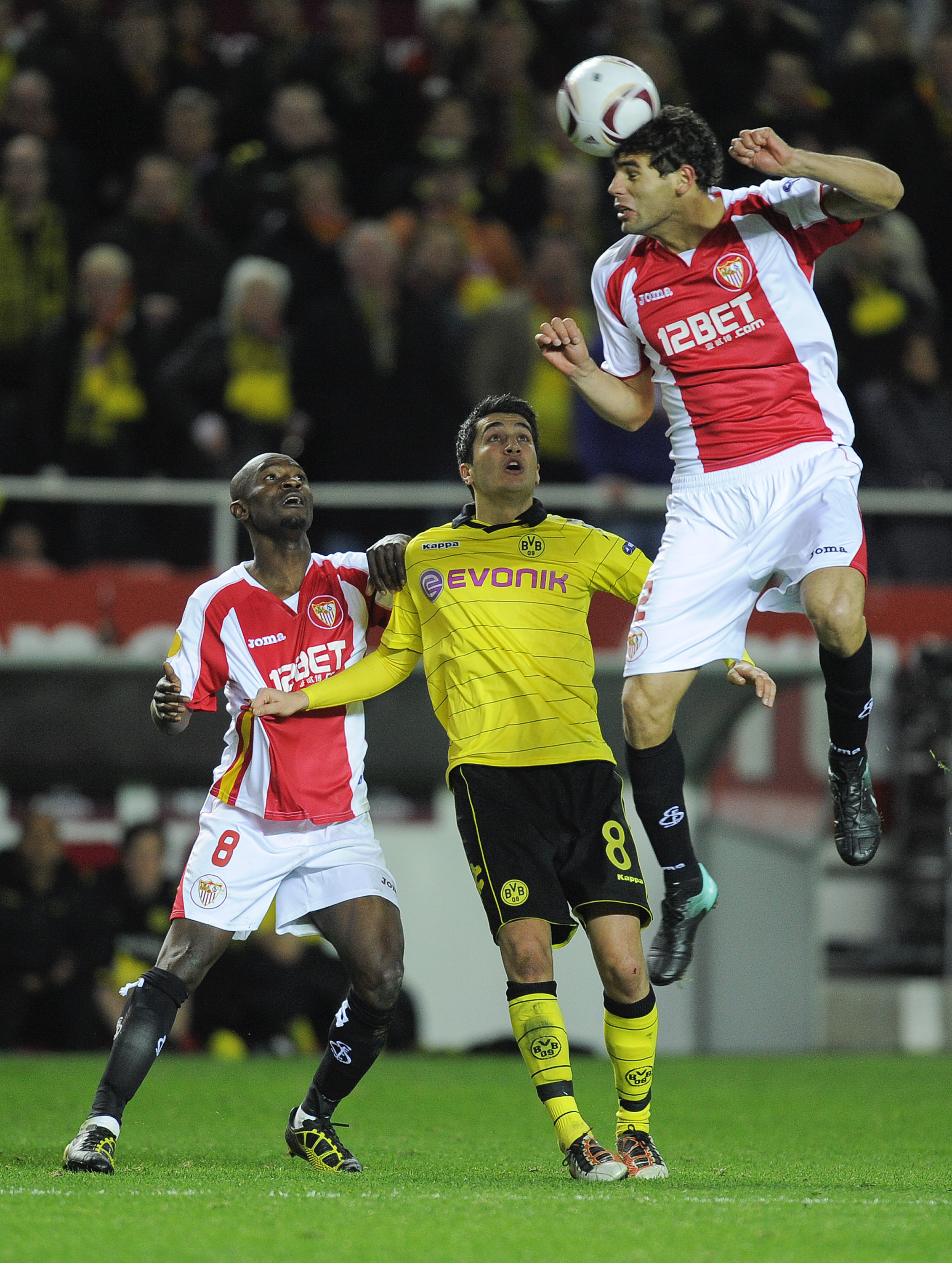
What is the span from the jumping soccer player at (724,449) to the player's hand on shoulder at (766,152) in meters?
0.30

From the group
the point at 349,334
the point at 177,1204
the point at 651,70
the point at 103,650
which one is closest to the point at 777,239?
the point at 177,1204

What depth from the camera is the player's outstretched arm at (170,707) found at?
19.9 ft

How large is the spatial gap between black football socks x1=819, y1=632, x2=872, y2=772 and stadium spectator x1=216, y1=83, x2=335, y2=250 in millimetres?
6936

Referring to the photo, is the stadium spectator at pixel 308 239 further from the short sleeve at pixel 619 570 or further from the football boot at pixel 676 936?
the football boot at pixel 676 936

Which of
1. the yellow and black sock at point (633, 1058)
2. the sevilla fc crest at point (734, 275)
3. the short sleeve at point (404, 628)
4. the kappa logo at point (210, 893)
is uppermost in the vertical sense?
the sevilla fc crest at point (734, 275)

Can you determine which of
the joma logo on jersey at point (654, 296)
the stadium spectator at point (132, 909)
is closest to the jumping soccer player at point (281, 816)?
the joma logo on jersey at point (654, 296)

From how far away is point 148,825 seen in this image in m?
11.0

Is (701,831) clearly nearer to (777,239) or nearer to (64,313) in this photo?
(64,313)

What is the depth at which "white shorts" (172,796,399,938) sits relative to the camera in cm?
604

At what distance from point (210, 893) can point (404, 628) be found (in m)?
1.06

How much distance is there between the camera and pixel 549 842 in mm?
5855

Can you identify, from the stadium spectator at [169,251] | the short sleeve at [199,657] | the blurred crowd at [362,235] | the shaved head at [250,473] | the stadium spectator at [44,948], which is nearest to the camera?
the short sleeve at [199,657]

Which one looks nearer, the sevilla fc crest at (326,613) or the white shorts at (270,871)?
the white shorts at (270,871)

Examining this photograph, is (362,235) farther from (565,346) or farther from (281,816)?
(281,816)
